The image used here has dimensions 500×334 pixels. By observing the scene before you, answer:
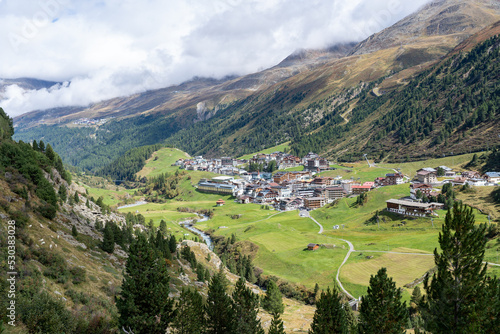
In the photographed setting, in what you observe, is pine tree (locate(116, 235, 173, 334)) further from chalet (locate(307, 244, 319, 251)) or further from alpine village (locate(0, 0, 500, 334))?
chalet (locate(307, 244, 319, 251))

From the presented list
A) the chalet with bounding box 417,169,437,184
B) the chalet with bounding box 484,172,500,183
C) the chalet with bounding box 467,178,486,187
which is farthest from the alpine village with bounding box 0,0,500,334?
the chalet with bounding box 484,172,500,183

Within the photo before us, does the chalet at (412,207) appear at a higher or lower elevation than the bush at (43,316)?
lower

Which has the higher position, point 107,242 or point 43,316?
point 43,316

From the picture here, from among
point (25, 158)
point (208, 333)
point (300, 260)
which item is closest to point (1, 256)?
point (208, 333)

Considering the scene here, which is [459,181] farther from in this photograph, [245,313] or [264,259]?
[245,313]

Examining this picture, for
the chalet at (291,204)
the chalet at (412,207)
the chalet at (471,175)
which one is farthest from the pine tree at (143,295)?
the chalet at (471,175)

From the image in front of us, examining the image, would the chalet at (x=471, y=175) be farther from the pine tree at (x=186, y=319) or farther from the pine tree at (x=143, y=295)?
the pine tree at (x=143, y=295)

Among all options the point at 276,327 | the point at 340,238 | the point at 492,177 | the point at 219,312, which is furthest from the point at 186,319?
the point at 492,177

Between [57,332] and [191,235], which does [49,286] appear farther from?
[191,235]

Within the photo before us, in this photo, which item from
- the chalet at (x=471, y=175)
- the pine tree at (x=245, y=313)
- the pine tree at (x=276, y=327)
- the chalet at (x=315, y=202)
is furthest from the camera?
the chalet at (x=315, y=202)
